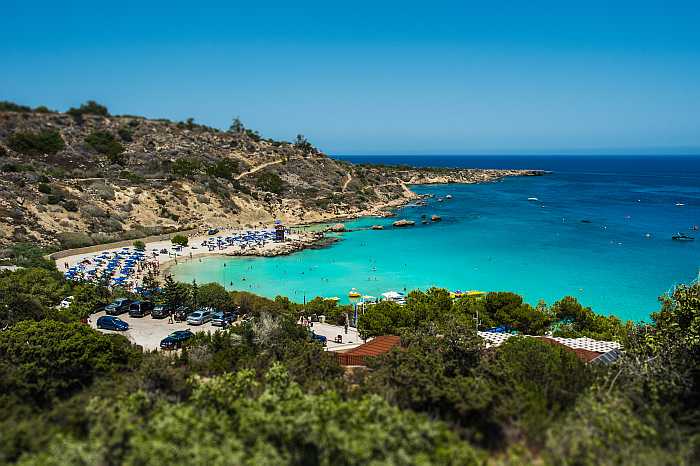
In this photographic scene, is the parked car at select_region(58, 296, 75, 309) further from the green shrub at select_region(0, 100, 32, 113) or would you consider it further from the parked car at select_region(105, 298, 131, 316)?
the green shrub at select_region(0, 100, 32, 113)

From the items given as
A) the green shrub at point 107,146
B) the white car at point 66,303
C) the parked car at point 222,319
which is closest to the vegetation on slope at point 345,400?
the parked car at point 222,319

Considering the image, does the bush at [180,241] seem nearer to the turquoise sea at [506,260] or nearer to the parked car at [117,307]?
the turquoise sea at [506,260]

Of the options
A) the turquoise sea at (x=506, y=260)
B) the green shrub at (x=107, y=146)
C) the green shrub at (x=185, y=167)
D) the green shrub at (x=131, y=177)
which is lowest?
the turquoise sea at (x=506, y=260)

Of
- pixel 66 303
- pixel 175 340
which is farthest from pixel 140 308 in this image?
pixel 175 340

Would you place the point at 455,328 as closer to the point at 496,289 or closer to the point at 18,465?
the point at 18,465

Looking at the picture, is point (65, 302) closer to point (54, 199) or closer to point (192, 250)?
point (192, 250)

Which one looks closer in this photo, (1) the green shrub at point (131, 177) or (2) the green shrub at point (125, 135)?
(1) the green shrub at point (131, 177)

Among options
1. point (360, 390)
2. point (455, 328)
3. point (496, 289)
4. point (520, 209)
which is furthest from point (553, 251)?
point (360, 390)

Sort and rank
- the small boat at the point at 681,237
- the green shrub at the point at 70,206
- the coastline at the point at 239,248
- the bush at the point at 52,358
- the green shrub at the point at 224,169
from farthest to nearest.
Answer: the green shrub at the point at 224,169 → the small boat at the point at 681,237 → the green shrub at the point at 70,206 → the coastline at the point at 239,248 → the bush at the point at 52,358
